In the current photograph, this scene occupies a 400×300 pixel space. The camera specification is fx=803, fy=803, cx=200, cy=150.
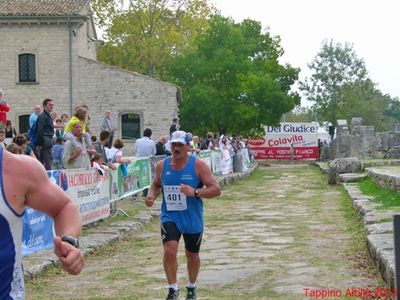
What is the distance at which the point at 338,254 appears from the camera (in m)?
10.5

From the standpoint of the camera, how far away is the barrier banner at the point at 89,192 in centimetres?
1191

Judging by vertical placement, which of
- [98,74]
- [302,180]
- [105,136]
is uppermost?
[98,74]

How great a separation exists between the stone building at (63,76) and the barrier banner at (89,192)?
26013 mm

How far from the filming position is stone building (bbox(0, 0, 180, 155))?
39.2 meters

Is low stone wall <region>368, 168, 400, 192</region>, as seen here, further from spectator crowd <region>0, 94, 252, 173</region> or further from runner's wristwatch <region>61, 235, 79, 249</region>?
runner's wristwatch <region>61, 235, 79, 249</region>

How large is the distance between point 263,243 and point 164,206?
4126mm

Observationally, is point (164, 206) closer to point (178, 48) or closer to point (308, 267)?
point (308, 267)

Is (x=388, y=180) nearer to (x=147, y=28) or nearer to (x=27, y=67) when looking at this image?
(x=27, y=67)

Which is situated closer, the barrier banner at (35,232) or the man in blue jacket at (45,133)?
the barrier banner at (35,232)

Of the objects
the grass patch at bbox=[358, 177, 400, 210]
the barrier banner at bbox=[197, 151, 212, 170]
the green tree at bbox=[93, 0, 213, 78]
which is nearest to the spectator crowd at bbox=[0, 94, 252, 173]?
the grass patch at bbox=[358, 177, 400, 210]

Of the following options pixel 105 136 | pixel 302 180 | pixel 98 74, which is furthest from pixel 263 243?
pixel 98 74

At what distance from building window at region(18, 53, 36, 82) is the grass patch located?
23015 millimetres

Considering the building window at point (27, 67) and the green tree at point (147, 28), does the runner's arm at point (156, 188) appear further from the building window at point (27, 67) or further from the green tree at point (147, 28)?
the green tree at point (147, 28)

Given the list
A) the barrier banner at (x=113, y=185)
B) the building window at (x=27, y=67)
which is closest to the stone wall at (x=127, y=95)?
the building window at (x=27, y=67)
